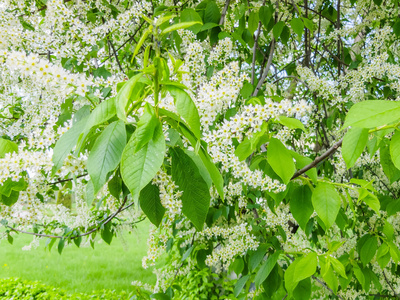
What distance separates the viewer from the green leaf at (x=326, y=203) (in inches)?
35.4

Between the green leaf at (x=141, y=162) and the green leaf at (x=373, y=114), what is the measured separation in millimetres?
338

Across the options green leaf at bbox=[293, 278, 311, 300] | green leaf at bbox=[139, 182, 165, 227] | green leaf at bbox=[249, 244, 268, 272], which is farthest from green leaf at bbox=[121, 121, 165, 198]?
green leaf at bbox=[249, 244, 268, 272]

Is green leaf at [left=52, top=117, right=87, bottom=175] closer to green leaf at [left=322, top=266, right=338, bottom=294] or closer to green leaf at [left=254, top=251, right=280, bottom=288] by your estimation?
green leaf at [left=322, top=266, right=338, bottom=294]

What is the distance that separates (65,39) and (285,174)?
1.29m

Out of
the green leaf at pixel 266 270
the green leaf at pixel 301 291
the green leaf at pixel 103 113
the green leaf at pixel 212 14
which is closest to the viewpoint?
the green leaf at pixel 103 113

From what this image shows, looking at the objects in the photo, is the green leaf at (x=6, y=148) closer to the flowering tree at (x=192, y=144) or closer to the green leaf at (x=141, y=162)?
the flowering tree at (x=192, y=144)

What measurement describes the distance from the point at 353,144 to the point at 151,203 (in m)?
0.49

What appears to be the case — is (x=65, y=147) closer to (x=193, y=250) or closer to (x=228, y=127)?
(x=228, y=127)

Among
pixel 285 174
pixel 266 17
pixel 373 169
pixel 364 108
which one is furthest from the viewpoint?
pixel 373 169

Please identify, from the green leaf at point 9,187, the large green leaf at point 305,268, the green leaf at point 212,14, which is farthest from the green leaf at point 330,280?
the green leaf at point 212,14

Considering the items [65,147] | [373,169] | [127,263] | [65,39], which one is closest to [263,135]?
[65,147]

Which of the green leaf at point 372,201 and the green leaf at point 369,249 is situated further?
the green leaf at point 369,249

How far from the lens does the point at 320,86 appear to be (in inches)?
86.3

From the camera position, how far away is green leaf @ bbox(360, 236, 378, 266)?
5.60 feet
